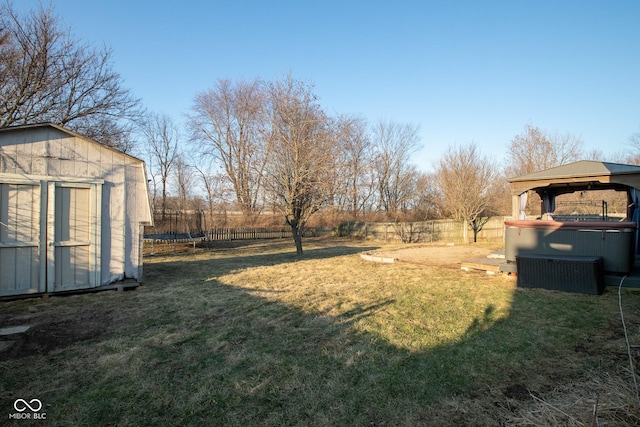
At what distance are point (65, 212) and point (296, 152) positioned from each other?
25.1 feet

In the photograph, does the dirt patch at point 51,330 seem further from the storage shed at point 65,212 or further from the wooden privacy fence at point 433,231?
the wooden privacy fence at point 433,231

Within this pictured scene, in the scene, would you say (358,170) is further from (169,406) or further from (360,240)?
(169,406)

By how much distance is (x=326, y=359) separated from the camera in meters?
3.29

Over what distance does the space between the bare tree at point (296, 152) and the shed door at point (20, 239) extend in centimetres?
756

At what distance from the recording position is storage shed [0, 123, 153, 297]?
5492 millimetres

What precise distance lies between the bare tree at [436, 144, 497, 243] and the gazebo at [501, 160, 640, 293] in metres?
10.4

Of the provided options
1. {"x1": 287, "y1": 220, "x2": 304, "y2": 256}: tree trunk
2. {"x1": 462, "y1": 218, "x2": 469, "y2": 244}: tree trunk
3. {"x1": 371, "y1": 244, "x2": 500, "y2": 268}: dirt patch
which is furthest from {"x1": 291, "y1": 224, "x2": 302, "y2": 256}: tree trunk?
{"x1": 462, "y1": 218, "x2": 469, "y2": 244}: tree trunk

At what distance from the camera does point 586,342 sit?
3.63 metres

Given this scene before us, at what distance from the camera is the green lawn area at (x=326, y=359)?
237 cm

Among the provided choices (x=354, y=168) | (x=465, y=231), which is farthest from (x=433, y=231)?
(x=354, y=168)

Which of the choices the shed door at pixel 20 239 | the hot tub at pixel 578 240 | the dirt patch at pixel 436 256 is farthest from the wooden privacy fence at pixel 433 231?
the shed door at pixel 20 239

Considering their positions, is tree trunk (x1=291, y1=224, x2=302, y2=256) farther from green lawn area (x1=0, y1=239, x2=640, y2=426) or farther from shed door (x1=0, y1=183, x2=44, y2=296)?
shed door (x1=0, y1=183, x2=44, y2=296)

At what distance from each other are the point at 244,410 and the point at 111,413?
3.22 ft

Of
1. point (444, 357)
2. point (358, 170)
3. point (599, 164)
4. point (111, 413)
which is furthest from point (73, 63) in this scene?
point (599, 164)
